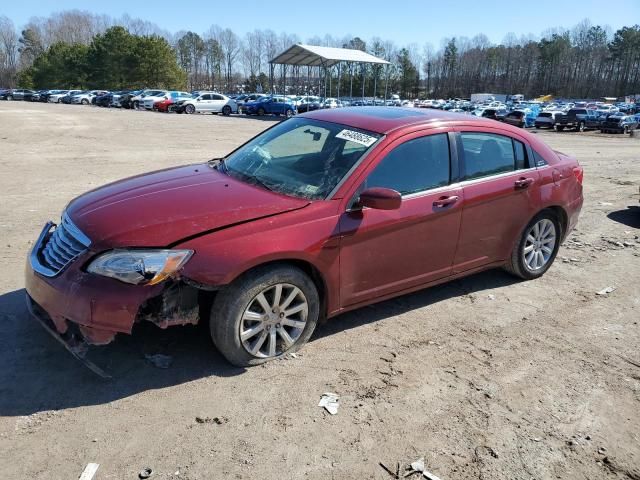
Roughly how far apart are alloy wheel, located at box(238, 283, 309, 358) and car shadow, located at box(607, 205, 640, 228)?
6344mm

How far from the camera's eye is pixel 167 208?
11.6ft

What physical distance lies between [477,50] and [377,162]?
159002mm

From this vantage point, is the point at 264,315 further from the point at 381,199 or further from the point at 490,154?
the point at 490,154

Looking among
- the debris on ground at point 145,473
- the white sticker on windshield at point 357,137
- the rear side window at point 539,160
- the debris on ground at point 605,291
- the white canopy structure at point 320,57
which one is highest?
the white canopy structure at point 320,57

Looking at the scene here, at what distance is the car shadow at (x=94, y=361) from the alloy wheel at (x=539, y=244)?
1.85 metres

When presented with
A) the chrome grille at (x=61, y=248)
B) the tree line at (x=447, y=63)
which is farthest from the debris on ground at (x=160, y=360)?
the tree line at (x=447, y=63)

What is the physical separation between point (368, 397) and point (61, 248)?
223cm

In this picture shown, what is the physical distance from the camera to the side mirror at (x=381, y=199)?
362cm

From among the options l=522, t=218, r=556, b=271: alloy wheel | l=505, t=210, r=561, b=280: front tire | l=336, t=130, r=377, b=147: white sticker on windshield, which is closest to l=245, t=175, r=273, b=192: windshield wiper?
l=336, t=130, r=377, b=147: white sticker on windshield

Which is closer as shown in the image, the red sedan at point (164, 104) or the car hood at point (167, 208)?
Answer: the car hood at point (167, 208)

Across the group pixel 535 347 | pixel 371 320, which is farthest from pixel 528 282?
pixel 371 320

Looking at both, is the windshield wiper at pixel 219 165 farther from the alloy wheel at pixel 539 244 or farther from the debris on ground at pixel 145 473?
the alloy wheel at pixel 539 244

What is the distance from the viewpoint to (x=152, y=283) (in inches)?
123

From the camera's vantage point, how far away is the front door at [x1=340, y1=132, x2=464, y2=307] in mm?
3797
